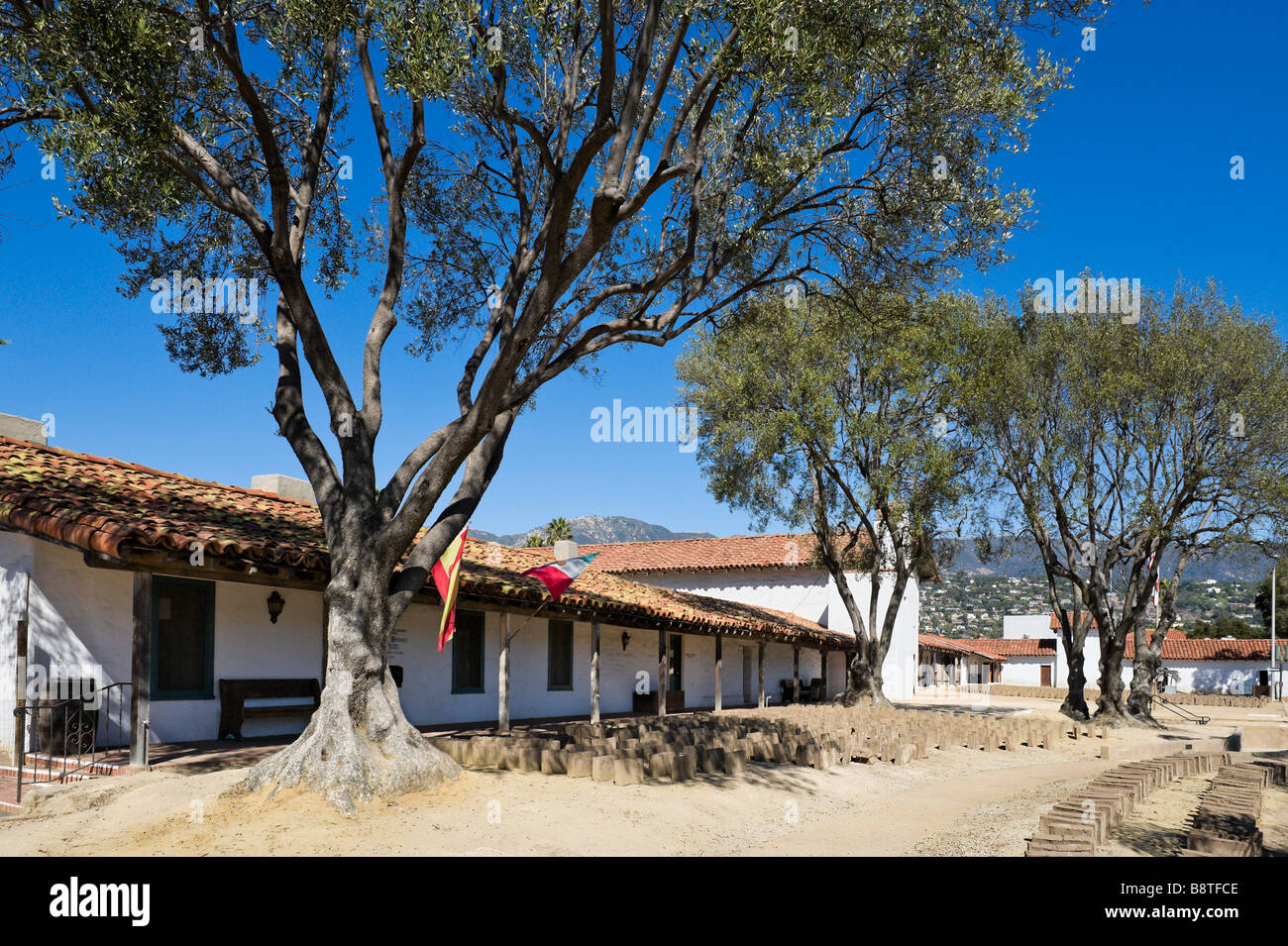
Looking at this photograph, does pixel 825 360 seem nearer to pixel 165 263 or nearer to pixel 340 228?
pixel 340 228

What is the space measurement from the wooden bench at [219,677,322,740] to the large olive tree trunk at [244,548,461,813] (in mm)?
2987

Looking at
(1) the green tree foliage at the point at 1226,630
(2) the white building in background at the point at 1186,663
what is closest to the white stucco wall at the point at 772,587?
(2) the white building in background at the point at 1186,663

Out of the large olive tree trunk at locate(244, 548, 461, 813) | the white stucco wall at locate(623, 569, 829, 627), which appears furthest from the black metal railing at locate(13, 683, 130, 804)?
the white stucco wall at locate(623, 569, 829, 627)

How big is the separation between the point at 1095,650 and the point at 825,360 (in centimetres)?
4087

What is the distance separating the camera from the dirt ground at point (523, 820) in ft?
24.2

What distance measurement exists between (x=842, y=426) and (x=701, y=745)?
13.0 m

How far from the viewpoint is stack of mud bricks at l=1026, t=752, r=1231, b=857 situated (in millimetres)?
7961

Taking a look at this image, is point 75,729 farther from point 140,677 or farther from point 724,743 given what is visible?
point 724,743

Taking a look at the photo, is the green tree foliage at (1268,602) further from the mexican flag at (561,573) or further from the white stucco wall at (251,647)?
the mexican flag at (561,573)

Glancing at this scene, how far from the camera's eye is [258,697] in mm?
12648

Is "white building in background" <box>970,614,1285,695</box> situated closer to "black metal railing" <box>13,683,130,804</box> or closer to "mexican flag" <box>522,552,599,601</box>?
"mexican flag" <box>522,552,599,601</box>

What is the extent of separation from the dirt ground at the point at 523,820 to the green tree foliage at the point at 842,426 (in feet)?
38.1
